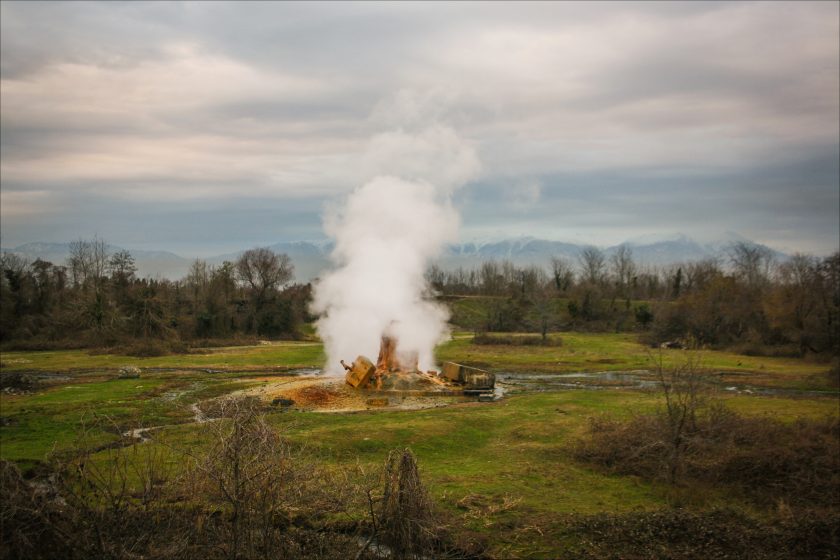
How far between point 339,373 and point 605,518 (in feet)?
82.4

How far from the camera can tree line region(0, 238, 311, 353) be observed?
56.7m

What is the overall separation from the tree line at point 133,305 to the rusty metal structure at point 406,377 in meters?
28.0

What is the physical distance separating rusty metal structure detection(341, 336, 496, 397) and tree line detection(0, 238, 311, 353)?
2802 centimetres

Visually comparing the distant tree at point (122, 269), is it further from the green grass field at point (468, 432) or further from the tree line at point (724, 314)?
the tree line at point (724, 314)

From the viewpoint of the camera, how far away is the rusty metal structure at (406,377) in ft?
99.7

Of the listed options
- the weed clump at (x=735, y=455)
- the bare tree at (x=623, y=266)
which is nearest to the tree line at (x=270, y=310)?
the weed clump at (x=735, y=455)

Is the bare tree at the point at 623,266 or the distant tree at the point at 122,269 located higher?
the bare tree at the point at 623,266

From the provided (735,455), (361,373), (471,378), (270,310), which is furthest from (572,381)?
(270,310)

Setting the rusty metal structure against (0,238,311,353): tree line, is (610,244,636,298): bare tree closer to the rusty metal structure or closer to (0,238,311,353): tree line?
(0,238,311,353): tree line

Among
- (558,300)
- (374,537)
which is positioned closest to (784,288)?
(558,300)

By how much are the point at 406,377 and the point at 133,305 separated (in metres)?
40.2

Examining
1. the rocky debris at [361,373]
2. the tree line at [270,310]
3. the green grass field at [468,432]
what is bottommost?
the green grass field at [468,432]

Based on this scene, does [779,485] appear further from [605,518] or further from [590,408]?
[590,408]

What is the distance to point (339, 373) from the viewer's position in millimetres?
36688
